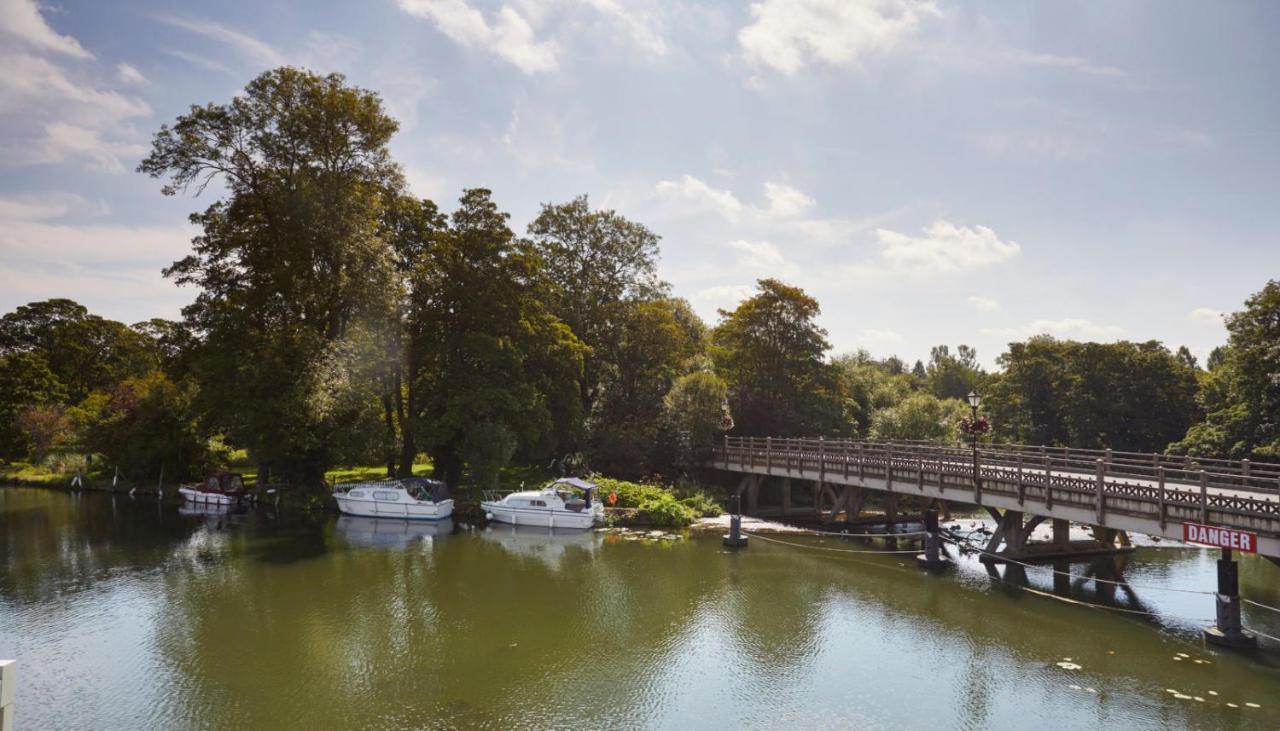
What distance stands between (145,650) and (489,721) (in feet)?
31.9

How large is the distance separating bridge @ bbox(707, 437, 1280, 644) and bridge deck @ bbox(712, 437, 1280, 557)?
36 mm

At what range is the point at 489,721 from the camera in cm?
1270

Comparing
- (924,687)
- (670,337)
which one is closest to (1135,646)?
(924,687)

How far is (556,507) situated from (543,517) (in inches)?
33.3

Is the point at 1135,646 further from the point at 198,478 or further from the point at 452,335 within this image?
the point at 198,478

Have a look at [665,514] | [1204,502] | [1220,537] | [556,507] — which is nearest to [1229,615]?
[1220,537]

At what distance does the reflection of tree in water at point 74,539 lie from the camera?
74.6 feet

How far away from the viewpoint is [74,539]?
29703mm

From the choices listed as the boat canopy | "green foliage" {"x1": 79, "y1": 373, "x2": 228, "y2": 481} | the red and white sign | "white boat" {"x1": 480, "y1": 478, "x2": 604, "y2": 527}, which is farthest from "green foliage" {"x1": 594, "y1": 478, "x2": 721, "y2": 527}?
"green foliage" {"x1": 79, "y1": 373, "x2": 228, "y2": 481}

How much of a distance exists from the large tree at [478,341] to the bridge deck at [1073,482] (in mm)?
14261

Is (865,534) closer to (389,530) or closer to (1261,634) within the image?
(1261,634)

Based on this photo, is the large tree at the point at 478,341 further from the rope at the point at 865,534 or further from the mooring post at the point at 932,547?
the mooring post at the point at 932,547

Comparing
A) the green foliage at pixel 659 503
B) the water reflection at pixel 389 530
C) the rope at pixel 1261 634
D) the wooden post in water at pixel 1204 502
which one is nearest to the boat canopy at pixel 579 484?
the green foliage at pixel 659 503

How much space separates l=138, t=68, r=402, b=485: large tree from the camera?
34625 mm
